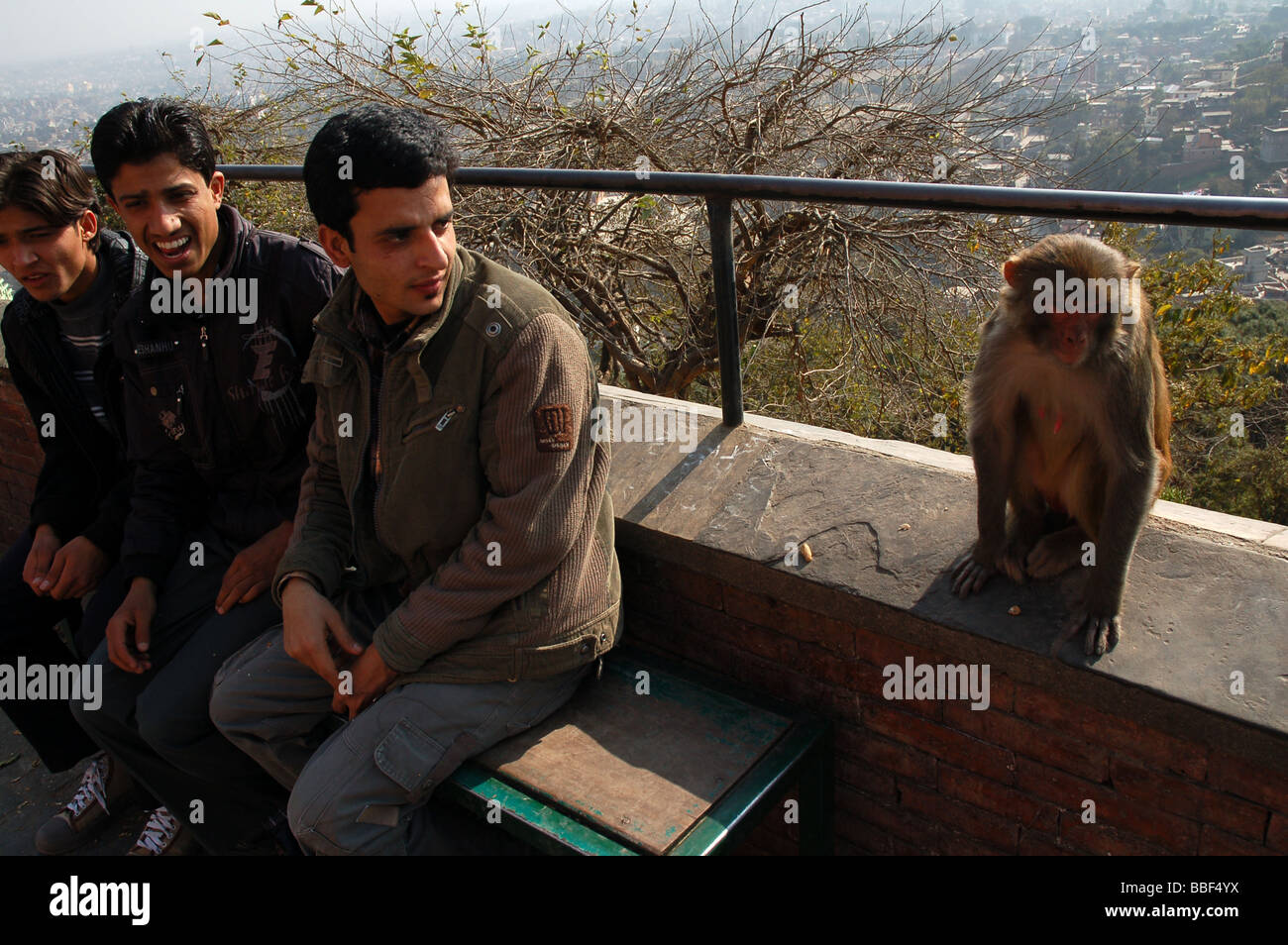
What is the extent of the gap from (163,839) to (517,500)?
177 cm

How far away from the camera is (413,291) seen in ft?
6.97

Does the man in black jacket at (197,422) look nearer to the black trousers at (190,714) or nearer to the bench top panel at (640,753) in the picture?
the black trousers at (190,714)

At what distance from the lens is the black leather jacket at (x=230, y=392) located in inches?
106

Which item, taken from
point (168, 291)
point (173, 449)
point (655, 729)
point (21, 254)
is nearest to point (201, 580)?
point (173, 449)

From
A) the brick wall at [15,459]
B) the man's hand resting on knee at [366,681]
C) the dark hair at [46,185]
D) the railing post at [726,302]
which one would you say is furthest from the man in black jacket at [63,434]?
the railing post at [726,302]

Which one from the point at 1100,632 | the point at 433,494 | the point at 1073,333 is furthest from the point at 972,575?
the point at 433,494

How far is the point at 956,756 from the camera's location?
7.20ft

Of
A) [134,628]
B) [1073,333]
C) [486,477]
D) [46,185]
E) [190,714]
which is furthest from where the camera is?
[46,185]

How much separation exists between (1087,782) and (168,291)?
264 centimetres

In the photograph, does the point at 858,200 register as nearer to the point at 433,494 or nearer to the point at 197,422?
the point at 433,494

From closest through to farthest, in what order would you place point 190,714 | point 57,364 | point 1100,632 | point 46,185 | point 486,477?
1. point 1100,632
2. point 486,477
3. point 190,714
4. point 46,185
5. point 57,364

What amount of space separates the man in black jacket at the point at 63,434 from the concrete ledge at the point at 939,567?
1.67m

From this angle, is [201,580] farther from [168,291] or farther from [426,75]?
[426,75]

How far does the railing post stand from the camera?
96.6 inches
